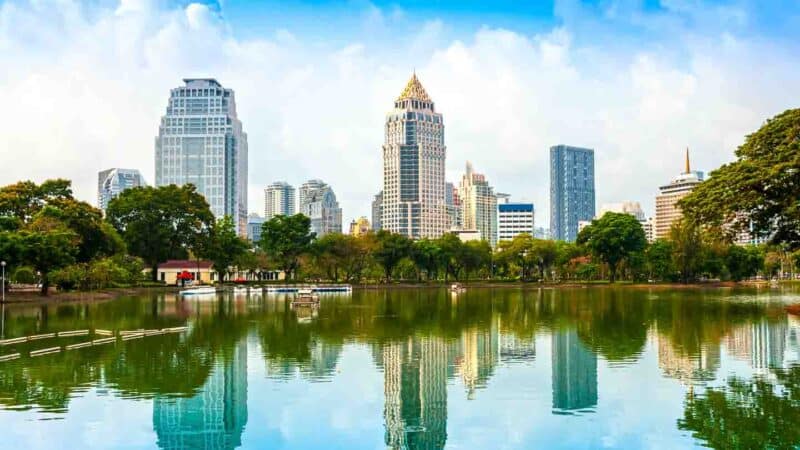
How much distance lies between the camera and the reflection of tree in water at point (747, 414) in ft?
45.6

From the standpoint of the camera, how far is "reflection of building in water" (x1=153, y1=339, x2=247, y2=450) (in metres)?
14.5

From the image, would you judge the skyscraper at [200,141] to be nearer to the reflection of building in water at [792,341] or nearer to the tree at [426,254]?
the tree at [426,254]

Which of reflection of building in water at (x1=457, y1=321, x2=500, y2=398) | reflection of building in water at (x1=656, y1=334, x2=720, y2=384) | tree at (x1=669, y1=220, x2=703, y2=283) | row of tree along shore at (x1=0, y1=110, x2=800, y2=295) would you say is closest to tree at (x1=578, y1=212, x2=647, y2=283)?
row of tree along shore at (x1=0, y1=110, x2=800, y2=295)

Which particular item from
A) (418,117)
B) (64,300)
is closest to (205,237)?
(64,300)

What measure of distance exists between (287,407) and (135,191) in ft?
235

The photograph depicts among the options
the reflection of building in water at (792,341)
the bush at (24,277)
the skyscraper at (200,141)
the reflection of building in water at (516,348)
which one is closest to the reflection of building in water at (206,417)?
the reflection of building in water at (516,348)

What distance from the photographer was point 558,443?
14000 mm

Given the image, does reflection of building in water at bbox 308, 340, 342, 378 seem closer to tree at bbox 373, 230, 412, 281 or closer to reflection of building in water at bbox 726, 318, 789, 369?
reflection of building in water at bbox 726, 318, 789, 369

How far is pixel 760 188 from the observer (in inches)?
1340

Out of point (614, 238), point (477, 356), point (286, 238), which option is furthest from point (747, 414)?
point (286, 238)

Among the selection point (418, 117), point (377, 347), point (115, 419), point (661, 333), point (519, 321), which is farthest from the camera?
point (418, 117)

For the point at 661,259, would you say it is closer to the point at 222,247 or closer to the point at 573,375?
the point at 222,247

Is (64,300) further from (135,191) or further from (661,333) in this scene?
(661,333)

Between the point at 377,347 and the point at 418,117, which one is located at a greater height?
the point at 418,117
